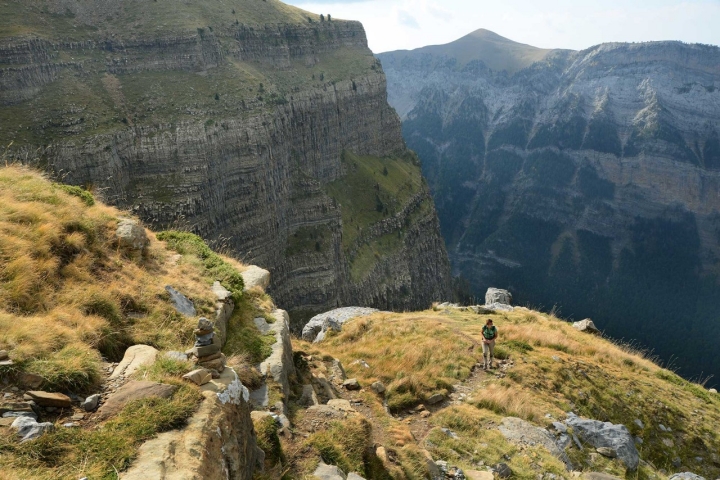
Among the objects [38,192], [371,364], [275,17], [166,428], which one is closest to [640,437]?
[371,364]

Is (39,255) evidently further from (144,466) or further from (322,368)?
(322,368)

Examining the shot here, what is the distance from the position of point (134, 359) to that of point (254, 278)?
9040mm

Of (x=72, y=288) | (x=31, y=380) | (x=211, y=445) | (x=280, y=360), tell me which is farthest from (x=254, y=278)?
(x=211, y=445)

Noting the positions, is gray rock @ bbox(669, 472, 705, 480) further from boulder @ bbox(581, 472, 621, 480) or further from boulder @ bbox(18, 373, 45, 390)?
boulder @ bbox(18, 373, 45, 390)

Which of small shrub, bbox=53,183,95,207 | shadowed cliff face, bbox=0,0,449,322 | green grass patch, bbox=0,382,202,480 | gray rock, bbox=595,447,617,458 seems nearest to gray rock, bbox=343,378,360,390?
gray rock, bbox=595,447,617,458

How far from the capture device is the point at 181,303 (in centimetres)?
1497

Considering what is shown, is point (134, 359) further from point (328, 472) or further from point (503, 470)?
point (503, 470)

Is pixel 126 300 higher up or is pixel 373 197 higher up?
pixel 126 300

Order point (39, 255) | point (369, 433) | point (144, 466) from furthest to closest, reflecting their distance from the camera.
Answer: point (39, 255) < point (369, 433) < point (144, 466)

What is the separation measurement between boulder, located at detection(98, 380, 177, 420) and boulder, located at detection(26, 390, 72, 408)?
64 centimetres

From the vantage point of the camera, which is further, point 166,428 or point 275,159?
point 275,159

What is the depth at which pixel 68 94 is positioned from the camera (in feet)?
201

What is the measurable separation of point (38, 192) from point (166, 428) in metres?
10.7

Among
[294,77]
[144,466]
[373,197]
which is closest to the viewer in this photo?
[144,466]
